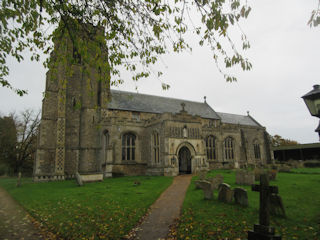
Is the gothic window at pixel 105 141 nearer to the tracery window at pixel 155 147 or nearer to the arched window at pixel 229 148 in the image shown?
the tracery window at pixel 155 147

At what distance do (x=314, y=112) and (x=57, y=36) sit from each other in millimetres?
6261

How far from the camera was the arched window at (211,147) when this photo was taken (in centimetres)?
2910

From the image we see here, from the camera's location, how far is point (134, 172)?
2367 centimetres

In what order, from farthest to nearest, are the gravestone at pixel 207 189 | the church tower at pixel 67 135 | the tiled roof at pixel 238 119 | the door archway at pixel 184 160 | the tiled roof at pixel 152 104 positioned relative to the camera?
the tiled roof at pixel 238 119, the tiled roof at pixel 152 104, the door archway at pixel 184 160, the church tower at pixel 67 135, the gravestone at pixel 207 189

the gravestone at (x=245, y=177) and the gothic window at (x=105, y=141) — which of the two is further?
the gothic window at (x=105, y=141)

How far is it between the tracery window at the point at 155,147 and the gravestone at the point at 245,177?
1071 cm

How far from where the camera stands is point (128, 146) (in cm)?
2428

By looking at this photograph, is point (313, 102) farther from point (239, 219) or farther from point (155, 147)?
point (155, 147)

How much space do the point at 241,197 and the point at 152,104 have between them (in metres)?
23.5

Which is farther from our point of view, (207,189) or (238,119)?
(238,119)

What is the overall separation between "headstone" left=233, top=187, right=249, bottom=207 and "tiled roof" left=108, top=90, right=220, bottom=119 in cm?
1837

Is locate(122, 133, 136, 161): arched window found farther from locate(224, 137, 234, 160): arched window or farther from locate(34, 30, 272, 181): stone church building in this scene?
locate(224, 137, 234, 160): arched window

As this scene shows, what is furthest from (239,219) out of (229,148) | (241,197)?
(229,148)

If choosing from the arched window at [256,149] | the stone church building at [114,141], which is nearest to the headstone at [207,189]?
the stone church building at [114,141]
